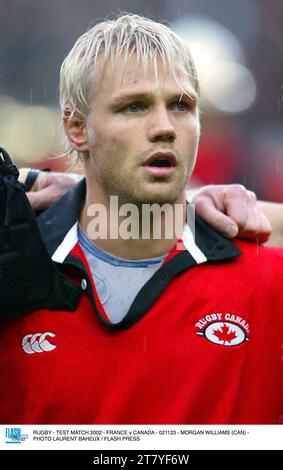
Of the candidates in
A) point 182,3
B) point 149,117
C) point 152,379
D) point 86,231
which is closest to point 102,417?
point 152,379

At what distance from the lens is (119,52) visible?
104 centimetres

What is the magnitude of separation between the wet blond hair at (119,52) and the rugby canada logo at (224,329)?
0.38m

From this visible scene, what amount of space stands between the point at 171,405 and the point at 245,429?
0.37ft

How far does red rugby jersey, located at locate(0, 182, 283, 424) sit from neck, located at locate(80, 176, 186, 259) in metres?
0.05

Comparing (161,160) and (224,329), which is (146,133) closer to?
(161,160)

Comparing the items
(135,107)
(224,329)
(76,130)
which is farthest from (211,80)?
(224,329)

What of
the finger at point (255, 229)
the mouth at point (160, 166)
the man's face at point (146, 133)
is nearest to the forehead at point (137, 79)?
the man's face at point (146, 133)

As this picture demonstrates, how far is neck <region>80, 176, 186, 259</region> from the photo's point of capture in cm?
106

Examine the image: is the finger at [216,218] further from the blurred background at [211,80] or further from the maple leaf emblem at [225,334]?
the blurred background at [211,80]

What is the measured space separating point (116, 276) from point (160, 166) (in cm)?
19
